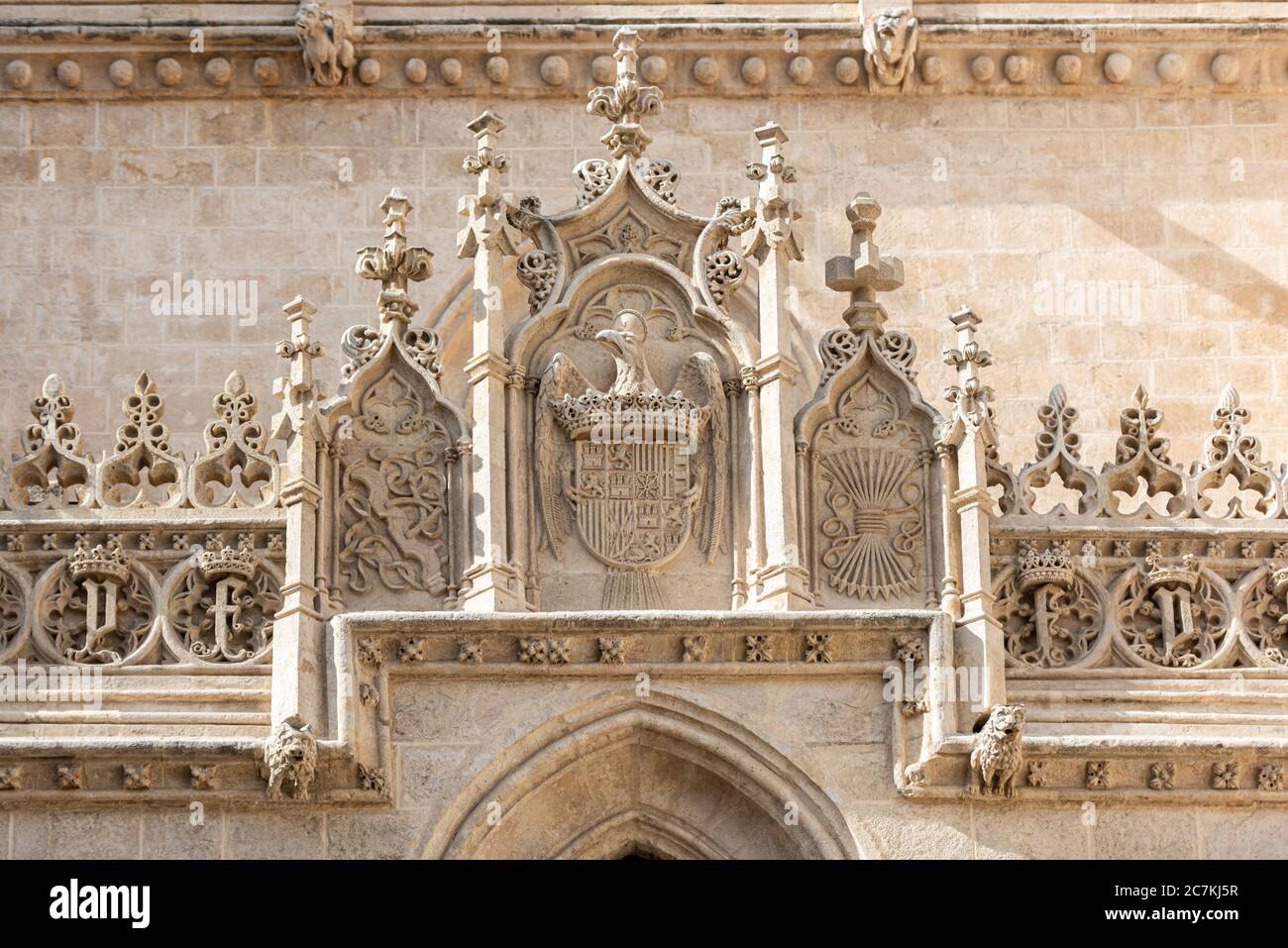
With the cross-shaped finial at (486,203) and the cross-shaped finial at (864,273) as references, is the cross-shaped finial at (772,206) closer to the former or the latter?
the cross-shaped finial at (864,273)

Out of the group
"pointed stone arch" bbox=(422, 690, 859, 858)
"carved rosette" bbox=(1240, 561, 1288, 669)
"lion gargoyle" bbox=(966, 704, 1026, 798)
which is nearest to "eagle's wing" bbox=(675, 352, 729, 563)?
"pointed stone arch" bbox=(422, 690, 859, 858)

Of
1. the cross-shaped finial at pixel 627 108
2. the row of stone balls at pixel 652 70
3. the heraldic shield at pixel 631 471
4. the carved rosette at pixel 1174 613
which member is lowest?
the carved rosette at pixel 1174 613

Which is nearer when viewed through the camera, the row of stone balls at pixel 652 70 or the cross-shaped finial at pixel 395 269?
the cross-shaped finial at pixel 395 269

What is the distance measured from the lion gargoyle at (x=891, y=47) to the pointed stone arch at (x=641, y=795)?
6100mm

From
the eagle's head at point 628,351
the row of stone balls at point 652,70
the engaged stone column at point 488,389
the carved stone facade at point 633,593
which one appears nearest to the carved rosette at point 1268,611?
the carved stone facade at point 633,593

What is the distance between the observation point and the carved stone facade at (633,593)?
54.0 feet

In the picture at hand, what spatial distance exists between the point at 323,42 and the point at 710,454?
522 centimetres

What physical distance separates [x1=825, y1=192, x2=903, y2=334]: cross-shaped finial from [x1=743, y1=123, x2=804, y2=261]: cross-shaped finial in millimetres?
240

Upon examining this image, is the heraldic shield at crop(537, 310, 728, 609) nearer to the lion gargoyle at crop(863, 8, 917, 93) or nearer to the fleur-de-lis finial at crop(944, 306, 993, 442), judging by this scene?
the fleur-de-lis finial at crop(944, 306, 993, 442)

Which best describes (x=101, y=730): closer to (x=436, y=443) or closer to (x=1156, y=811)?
(x=436, y=443)

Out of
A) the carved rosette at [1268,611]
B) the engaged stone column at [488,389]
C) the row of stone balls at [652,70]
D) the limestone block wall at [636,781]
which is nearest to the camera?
the limestone block wall at [636,781]

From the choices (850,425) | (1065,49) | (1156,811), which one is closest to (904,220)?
(1065,49)

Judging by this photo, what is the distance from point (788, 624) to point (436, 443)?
1964mm

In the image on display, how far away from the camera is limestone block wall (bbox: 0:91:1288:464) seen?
2105cm
